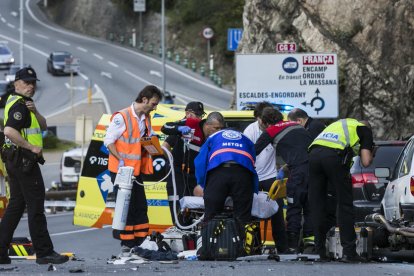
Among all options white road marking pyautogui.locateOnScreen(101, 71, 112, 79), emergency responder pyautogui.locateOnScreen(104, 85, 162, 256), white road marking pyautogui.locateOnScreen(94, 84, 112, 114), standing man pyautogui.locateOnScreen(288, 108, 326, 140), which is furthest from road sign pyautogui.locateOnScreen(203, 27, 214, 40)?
emergency responder pyautogui.locateOnScreen(104, 85, 162, 256)

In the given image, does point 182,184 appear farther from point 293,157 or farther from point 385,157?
point 385,157

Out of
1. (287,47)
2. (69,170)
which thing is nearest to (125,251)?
(287,47)

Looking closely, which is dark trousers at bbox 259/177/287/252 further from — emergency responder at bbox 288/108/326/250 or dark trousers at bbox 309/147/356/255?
dark trousers at bbox 309/147/356/255

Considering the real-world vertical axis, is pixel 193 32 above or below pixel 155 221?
above

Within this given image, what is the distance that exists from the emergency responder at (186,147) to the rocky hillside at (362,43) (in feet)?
73.3

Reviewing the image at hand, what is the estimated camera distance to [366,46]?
39094 millimetres

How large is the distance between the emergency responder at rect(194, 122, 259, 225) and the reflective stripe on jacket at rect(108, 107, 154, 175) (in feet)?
2.13

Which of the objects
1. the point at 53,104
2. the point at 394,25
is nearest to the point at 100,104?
the point at 53,104

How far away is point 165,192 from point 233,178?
3097 mm

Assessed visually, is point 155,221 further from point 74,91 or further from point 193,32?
point 193,32

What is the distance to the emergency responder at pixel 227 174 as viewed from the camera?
43.2ft

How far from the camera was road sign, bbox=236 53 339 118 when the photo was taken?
28906mm

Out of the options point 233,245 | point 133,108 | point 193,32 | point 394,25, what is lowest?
point 233,245

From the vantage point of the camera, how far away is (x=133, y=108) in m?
13.6
